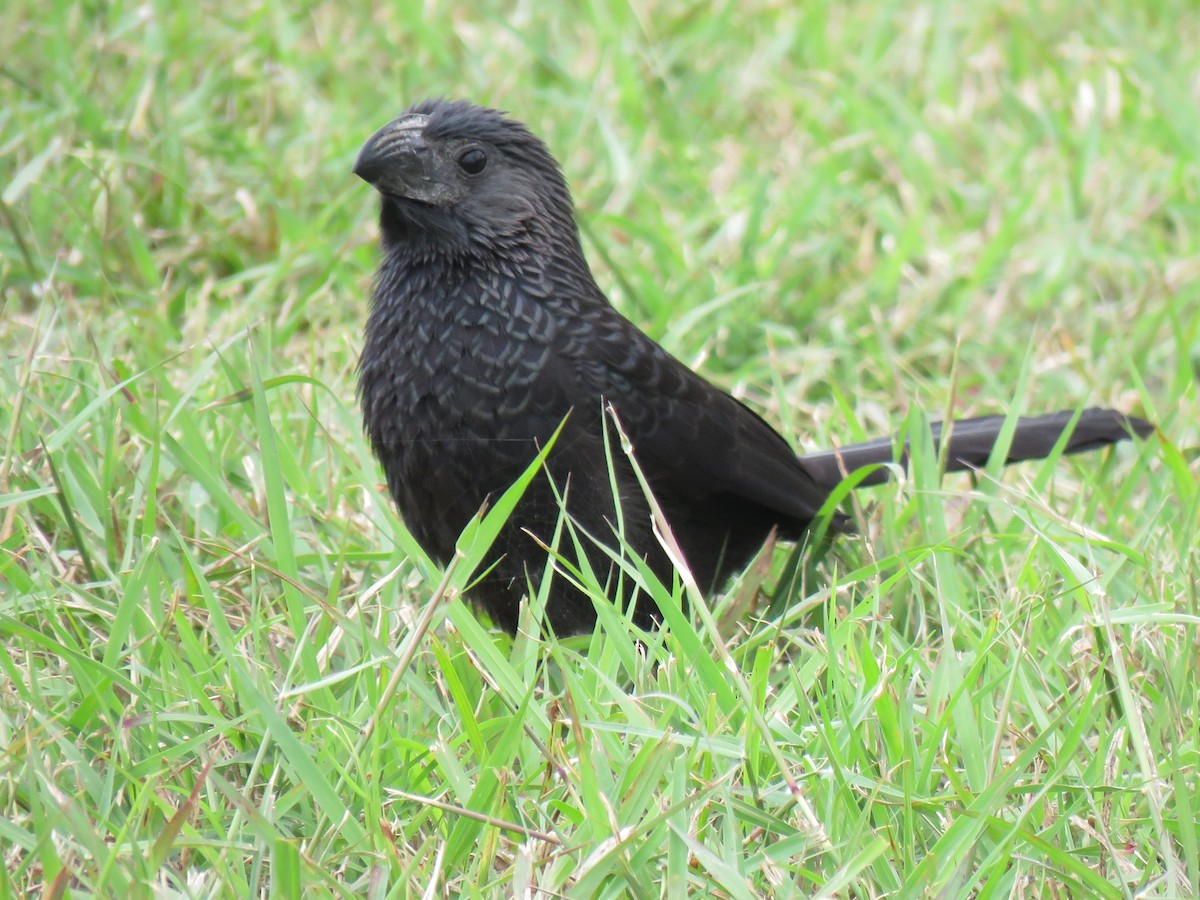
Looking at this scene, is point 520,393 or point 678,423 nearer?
point 520,393

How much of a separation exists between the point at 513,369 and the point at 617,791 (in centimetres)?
95

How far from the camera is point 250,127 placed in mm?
4715

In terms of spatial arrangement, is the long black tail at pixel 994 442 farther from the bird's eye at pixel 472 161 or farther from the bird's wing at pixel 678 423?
the bird's eye at pixel 472 161

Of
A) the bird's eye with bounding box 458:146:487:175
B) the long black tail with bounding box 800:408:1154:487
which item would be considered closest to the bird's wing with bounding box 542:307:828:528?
the long black tail with bounding box 800:408:1154:487

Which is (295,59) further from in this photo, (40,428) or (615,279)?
(40,428)

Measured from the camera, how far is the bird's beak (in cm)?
288

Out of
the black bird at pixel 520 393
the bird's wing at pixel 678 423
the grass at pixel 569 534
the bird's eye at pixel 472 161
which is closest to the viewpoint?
the grass at pixel 569 534

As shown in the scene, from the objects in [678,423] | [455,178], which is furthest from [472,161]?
[678,423]

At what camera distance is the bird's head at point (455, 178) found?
2.91 metres

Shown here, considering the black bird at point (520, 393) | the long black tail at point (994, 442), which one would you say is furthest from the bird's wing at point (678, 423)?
the long black tail at point (994, 442)

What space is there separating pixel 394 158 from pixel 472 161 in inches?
7.0

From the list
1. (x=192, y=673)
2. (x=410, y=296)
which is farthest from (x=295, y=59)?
(x=192, y=673)

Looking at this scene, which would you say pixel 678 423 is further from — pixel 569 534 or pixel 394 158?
pixel 394 158

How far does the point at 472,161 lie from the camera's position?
299cm
